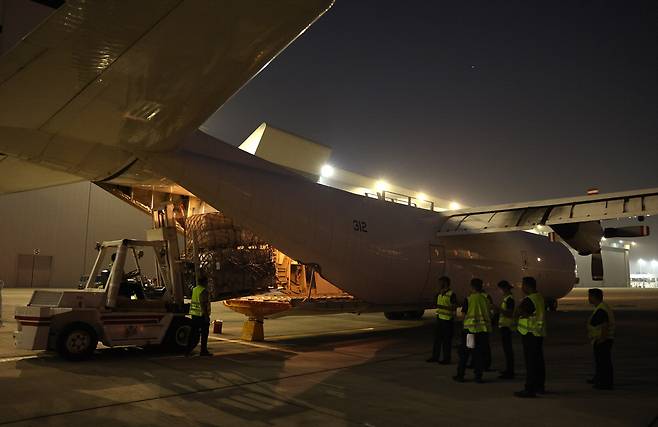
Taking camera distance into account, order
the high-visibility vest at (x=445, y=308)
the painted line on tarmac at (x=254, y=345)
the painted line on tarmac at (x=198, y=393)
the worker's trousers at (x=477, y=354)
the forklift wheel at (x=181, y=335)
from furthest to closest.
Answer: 1. the painted line on tarmac at (x=254, y=345)
2. the forklift wheel at (x=181, y=335)
3. the high-visibility vest at (x=445, y=308)
4. the worker's trousers at (x=477, y=354)
5. the painted line on tarmac at (x=198, y=393)

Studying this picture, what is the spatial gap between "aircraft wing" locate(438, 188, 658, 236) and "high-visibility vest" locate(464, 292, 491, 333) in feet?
19.2

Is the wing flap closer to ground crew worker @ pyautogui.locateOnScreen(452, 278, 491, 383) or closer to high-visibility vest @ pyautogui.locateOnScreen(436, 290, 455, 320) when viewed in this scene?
high-visibility vest @ pyautogui.locateOnScreen(436, 290, 455, 320)

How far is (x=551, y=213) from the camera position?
1332cm

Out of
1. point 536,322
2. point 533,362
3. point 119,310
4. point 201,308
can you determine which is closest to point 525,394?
point 533,362

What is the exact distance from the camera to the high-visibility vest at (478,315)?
26.7 ft

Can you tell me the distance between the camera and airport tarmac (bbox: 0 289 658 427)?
5820 mm

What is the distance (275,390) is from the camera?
7.11 metres

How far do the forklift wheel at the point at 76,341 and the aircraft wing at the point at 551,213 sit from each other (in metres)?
9.56

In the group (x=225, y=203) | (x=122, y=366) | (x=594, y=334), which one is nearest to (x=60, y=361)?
(x=122, y=366)

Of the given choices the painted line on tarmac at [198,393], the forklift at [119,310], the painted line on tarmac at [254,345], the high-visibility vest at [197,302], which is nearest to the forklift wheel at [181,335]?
the forklift at [119,310]

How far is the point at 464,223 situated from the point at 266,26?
11137mm

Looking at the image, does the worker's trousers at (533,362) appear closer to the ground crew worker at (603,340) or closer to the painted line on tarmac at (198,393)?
the ground crew worker at (603,340)

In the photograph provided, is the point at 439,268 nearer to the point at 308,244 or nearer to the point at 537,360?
the point at 308,244

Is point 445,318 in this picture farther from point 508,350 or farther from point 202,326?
point 202,326
